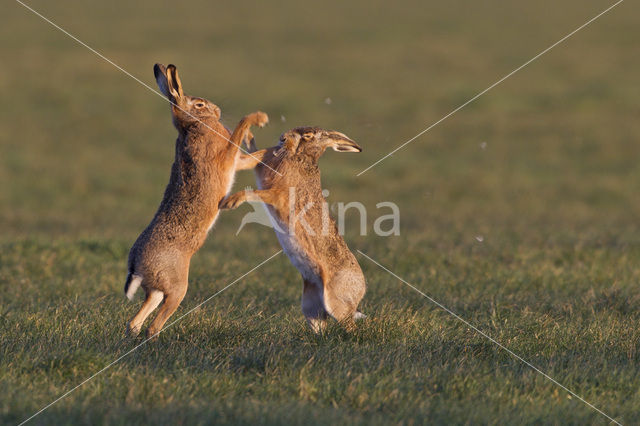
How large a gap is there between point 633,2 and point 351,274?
4403 centimetres

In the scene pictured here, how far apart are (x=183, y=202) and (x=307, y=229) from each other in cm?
102

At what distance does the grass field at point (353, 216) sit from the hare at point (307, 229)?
0.30 meters

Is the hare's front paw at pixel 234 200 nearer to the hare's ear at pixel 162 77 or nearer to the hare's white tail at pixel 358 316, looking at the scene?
the hare's ear at pixel 162 77

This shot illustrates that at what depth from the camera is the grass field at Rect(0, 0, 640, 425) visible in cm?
586

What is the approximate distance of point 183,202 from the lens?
275 inches

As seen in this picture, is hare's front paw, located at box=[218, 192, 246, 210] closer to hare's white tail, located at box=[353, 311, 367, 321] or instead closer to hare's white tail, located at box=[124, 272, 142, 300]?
hare's white tail, located at box=[124, 272, 142, 300]

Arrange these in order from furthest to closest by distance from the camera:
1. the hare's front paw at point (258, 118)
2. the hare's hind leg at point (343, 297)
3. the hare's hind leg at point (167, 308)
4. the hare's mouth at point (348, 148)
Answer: the hare's mouth at point (348, 148) < the hare's front paw at point (258, 118) < the hare's hind leg at point (343, 297) < the hare's hind leg at point (167, 308)

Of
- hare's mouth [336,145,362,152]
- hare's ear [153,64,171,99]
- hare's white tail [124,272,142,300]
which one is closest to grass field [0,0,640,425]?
hare's white tail [124,272,142,300]

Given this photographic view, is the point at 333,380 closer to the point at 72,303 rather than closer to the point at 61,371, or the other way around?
the point at 61,371

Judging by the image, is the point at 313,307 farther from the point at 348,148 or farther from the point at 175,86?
the point at 175,86

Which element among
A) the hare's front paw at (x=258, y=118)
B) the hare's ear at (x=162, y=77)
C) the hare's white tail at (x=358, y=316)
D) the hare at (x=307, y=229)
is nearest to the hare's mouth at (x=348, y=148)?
the hare at (x=307, y=229)

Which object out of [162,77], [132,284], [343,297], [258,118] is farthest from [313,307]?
[162,77]

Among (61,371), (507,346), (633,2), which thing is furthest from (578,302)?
(633,2)

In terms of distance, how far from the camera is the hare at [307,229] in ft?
23.4
